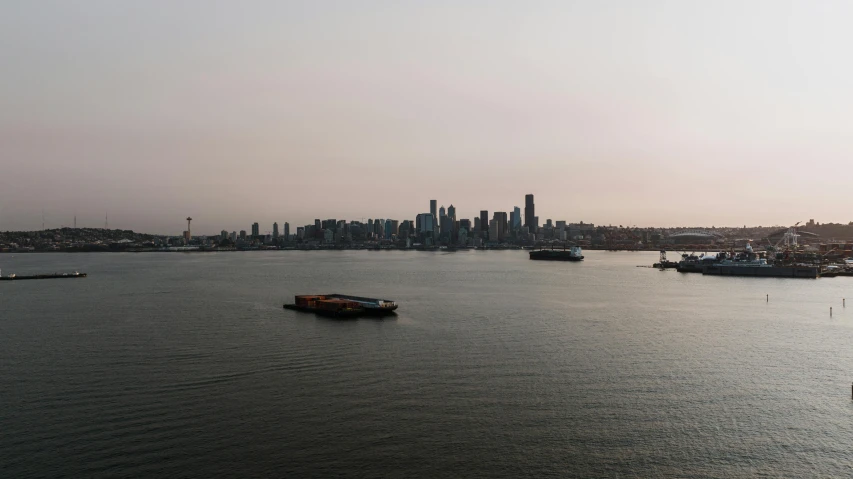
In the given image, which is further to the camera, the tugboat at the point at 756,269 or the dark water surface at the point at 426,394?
the tugboat at the point at 756,269

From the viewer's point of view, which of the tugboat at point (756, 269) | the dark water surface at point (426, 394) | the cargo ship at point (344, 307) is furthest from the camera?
the tugboat at point (756, 269)

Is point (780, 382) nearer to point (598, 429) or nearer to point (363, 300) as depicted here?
point (598, 429)

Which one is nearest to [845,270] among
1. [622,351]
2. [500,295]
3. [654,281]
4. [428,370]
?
[654,281]

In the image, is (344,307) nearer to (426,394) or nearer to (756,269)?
(426,394)

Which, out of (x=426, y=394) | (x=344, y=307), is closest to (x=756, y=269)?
(x=344, y=307)

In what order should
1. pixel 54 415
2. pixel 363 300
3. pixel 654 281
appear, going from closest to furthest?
pixel 54 415 < pixel 363 300 < pixel 654 281

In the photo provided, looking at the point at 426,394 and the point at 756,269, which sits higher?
the point at 756,269

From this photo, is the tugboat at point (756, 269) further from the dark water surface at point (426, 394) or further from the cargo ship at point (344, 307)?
the cargo ship at point (344, 307)

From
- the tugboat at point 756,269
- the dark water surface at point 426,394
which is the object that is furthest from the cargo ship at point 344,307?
the tugboat at point 756,269
